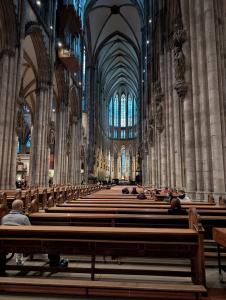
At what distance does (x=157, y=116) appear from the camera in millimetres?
19141

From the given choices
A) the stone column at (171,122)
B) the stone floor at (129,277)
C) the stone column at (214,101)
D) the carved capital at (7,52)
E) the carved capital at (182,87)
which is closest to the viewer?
the stone floor at (129,277)

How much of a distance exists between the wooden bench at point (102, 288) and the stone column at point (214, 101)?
267 inches

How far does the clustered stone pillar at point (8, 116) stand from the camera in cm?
1414

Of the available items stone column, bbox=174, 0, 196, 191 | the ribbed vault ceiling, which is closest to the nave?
stone column, bbox=174, 0, 196, 191

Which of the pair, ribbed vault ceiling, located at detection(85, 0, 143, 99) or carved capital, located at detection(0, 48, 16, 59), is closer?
carved capital, located at detection(0, 48, 16, 59)

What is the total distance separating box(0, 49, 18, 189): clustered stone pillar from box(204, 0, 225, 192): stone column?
34.8 feet

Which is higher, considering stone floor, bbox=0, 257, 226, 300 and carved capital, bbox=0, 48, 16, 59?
carved capital, bbox=0, 48, 16, 59

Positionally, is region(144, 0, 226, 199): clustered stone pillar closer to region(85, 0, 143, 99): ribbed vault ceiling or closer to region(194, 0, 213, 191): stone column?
region(194, 0, 213, 191): stone column

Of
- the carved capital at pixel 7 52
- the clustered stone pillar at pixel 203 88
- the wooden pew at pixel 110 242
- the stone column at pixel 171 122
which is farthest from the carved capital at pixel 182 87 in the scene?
the carved capital at pixel 7 52

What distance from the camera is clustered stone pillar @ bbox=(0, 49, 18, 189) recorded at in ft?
46.4

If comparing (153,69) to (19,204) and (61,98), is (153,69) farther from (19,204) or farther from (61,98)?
(19,204)

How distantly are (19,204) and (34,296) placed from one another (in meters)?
1.40

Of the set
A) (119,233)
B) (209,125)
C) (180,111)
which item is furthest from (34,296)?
(180,111)

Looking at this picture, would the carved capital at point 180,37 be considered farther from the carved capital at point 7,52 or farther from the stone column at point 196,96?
the carved capital at point 7,52
